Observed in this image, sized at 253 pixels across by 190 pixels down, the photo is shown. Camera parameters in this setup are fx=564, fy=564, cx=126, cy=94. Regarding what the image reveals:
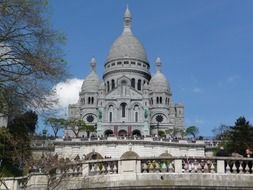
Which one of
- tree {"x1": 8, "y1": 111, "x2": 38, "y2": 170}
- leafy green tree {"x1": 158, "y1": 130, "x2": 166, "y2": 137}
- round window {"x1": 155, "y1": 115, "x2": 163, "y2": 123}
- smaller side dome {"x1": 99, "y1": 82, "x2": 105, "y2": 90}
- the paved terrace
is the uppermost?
smaller side dome {"x1": 99, "y1": 82, "x2": 105, "y2": 90}

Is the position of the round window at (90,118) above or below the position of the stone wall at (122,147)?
above

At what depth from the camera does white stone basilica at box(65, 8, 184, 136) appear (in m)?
130

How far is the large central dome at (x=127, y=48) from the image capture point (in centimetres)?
14900

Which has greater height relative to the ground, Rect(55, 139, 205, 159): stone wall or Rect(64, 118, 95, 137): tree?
Rect(64, 118, 95, 137): tree

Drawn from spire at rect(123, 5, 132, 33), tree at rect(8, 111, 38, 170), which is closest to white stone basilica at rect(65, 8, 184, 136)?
spire at rect(123, 5, 132, 33)

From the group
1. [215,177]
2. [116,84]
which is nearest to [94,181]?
[215,177]

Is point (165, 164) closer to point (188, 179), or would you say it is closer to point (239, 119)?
point (188, 179)

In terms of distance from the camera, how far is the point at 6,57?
18688 mm

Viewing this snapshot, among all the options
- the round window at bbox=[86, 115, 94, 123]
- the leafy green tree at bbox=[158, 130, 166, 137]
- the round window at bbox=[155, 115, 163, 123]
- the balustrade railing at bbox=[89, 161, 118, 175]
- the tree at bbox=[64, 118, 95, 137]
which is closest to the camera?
the balustrade railing at bbox=[89, 161, 118, 175]

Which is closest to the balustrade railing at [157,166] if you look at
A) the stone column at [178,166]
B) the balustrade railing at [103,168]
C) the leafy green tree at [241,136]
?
the stone column at [178,166]

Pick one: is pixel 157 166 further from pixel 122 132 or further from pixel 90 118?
pixel 90 118

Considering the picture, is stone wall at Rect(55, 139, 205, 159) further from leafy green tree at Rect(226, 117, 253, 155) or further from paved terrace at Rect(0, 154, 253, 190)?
paved terrace at Rect(0, 154, 253, 190)

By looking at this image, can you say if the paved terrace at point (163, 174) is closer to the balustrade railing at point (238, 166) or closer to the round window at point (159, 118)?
the balustrade railing at point (238, 166)

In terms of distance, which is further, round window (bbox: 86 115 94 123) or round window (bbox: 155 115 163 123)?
round window (bbox: 86 115 94 123)
